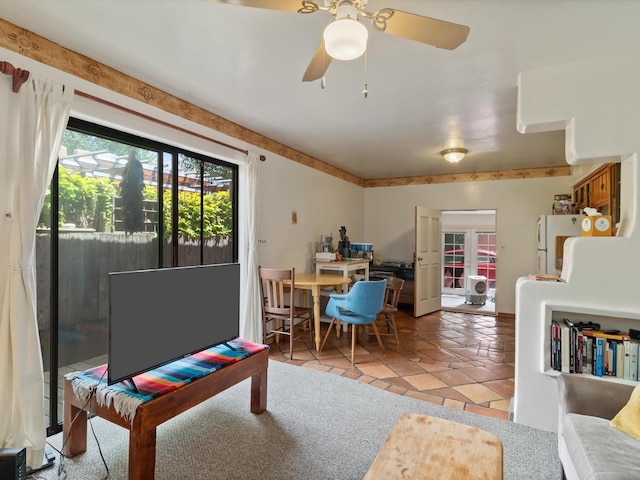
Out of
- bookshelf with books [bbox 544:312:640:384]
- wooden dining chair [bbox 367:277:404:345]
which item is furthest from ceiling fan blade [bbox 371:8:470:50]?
wooden dining chair [bbox 367:277:404:345]

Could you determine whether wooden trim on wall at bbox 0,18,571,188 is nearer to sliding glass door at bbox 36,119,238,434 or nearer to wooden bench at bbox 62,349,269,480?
sliding glass door at bbox 36,119,238,434

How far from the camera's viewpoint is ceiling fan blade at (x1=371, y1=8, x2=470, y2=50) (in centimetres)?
140

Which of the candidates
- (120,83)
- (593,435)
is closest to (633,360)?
(593,435)

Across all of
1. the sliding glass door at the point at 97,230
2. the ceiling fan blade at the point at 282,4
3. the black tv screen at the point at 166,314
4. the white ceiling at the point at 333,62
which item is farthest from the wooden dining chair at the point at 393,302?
the ceiling fan blade at the point at 282,4

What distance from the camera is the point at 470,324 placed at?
17.1 feet

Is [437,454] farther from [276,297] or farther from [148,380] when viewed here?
[276,297]

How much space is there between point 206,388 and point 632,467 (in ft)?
6.36

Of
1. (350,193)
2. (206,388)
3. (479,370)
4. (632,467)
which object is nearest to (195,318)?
(206,388)

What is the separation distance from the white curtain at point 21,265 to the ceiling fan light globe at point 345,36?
1.74 metres

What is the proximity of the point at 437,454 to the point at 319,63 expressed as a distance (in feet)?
6.31

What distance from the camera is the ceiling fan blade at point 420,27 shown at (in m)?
1.40

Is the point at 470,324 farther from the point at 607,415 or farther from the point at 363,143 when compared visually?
the point at 607,415

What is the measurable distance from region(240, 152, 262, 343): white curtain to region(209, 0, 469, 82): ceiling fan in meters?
2.27

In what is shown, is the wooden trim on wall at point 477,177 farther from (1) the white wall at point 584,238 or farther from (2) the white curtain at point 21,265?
(2) the white curtain at point 21,265
